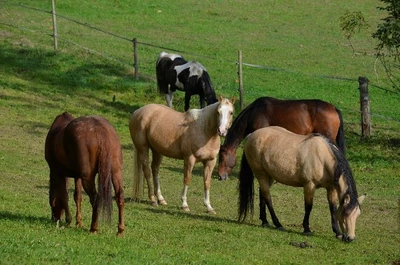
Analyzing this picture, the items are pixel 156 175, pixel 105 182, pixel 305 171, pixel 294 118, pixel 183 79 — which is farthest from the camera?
pixel 183 79

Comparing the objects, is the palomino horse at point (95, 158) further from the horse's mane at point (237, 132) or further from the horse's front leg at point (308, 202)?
the horse's mane at point (237, 132)

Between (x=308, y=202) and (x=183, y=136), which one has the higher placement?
(x=183, y=136)

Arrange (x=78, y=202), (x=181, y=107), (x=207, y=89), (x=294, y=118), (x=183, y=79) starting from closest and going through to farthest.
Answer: (x=78, y=202) → (x=294, y=118) → (x=207, y=89) → (x=183, y=79) → (x=181, y=107)

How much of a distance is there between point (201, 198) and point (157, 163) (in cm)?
117

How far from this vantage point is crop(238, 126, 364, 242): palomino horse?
1295 cm

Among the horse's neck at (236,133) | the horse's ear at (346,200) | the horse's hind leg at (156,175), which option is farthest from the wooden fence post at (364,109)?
the horse's ear at (346,200)

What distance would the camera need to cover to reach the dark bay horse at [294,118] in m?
16.4

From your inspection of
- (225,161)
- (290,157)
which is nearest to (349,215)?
(290,157)

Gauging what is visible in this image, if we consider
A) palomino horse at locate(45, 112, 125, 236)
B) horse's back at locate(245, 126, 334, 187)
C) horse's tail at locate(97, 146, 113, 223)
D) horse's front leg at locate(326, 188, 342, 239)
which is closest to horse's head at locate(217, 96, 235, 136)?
horse's back at locate(245, 126, 334, 187)

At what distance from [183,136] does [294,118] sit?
277 centimetres

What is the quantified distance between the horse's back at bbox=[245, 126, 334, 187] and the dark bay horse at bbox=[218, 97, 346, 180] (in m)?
2.27

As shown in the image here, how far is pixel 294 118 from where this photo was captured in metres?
16.8

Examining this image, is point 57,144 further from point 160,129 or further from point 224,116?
point 160,129

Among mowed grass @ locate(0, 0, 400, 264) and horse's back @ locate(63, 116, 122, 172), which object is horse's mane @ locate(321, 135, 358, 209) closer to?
mowed grass @ locate(0, 0, 400, 264)
